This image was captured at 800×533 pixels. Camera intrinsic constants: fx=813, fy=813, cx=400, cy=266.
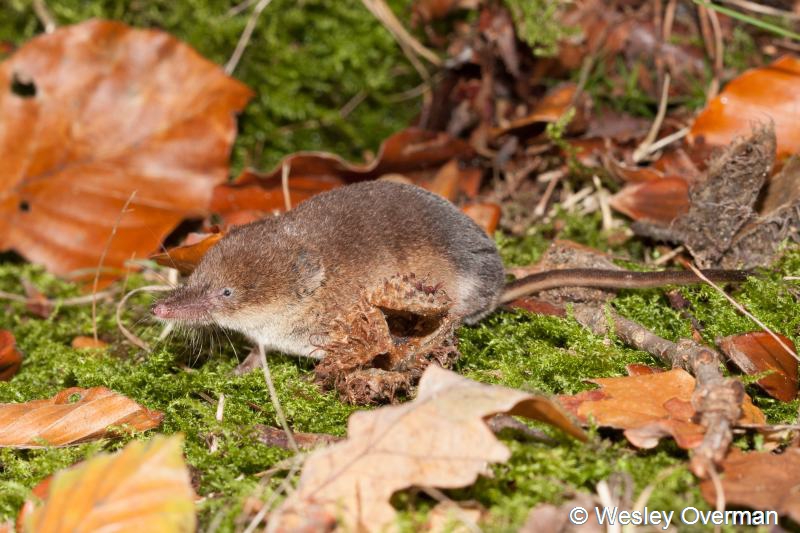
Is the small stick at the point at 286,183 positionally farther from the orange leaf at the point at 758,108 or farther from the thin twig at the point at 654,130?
the orange leaf at the point at 758,108

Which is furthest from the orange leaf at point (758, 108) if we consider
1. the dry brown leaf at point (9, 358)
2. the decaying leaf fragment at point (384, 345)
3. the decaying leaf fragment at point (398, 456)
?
the dry brown leaf at point (9, 358)

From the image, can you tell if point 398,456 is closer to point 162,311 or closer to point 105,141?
point 162,311

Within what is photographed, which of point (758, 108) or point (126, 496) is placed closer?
point (126, 496)

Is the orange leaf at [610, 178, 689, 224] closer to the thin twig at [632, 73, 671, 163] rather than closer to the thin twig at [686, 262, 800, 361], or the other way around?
the thin twig at [632, 73, 671, 163]

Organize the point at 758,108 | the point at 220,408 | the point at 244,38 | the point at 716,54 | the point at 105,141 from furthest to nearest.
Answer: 1. the point at 244,38
2. the point at 716,54
3. the point at 105,141
4. the point at 758,108
5. the point at 220,408

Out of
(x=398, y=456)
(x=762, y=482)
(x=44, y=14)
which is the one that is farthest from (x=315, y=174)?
(x=762, y=482)

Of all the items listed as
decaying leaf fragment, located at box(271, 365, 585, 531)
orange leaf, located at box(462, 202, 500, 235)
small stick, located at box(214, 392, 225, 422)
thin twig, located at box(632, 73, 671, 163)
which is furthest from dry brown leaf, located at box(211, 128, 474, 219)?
decaying leaf fragment, located at box(271, 365, 585, 531)

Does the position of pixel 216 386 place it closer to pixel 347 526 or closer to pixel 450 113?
pixel 347 526
